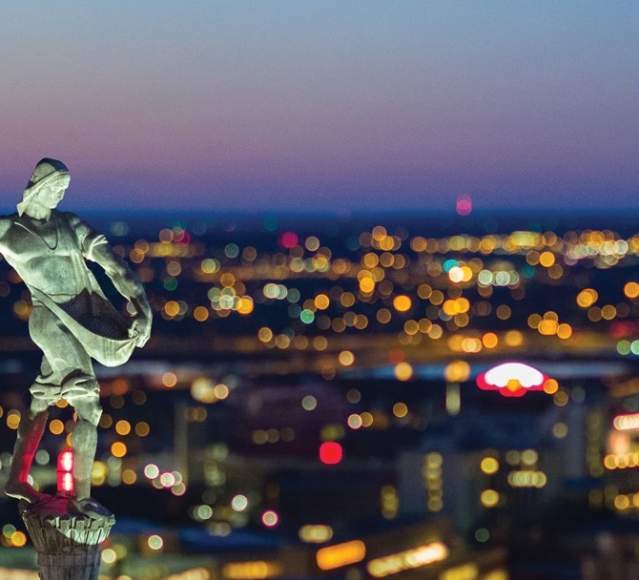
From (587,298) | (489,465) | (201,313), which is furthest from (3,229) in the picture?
(587,298)

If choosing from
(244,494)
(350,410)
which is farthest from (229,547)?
(350,410)

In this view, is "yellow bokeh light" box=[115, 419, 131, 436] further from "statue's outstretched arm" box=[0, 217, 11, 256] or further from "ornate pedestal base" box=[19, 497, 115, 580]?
"ornate pedestal base" box=[19, 497, 115, 580]

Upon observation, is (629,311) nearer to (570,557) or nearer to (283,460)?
(283,460)

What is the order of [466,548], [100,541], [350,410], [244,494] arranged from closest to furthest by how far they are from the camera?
[100,541]
[466,548]
[244,494]
[350,410]

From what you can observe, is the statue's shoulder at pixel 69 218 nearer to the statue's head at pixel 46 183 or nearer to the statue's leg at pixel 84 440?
the statue's head at pixel 46 183

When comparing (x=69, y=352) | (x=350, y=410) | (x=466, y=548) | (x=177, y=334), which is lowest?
(x=69, y=352)

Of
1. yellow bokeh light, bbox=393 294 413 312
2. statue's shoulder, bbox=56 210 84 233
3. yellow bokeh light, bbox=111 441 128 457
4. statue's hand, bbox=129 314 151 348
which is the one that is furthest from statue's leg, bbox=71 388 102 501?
yellow bokeh light, bbox=393 294 413 312
